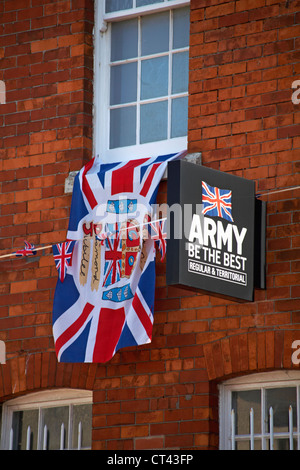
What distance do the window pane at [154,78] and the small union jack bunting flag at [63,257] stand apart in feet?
5.73

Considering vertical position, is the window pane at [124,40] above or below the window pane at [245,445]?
above

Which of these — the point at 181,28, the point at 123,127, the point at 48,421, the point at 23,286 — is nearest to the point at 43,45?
the point at 123,127

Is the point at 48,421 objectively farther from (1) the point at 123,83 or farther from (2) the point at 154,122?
(1) the point at 123,83

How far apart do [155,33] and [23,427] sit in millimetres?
4229

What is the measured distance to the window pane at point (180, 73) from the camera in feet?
38.5

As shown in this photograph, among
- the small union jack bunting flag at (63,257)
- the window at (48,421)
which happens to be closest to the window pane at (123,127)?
the small union jack bunting flag at (63,257)

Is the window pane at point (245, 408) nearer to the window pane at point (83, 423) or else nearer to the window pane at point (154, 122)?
the window pane at point (83, 423)

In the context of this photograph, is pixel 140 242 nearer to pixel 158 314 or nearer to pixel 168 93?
pixel 158 314

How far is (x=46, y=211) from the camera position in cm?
1187

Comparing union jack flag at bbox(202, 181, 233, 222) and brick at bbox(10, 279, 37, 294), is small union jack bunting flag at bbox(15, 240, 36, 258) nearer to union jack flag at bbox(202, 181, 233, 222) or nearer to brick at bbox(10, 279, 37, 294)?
brick at bbox(10, 279, 37, 294)

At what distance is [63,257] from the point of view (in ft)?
37.7

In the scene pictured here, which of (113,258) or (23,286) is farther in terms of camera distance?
(23,286)

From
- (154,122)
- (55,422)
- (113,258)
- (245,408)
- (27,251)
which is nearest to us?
(245,408)

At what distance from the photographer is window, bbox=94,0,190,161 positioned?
11758 mm
